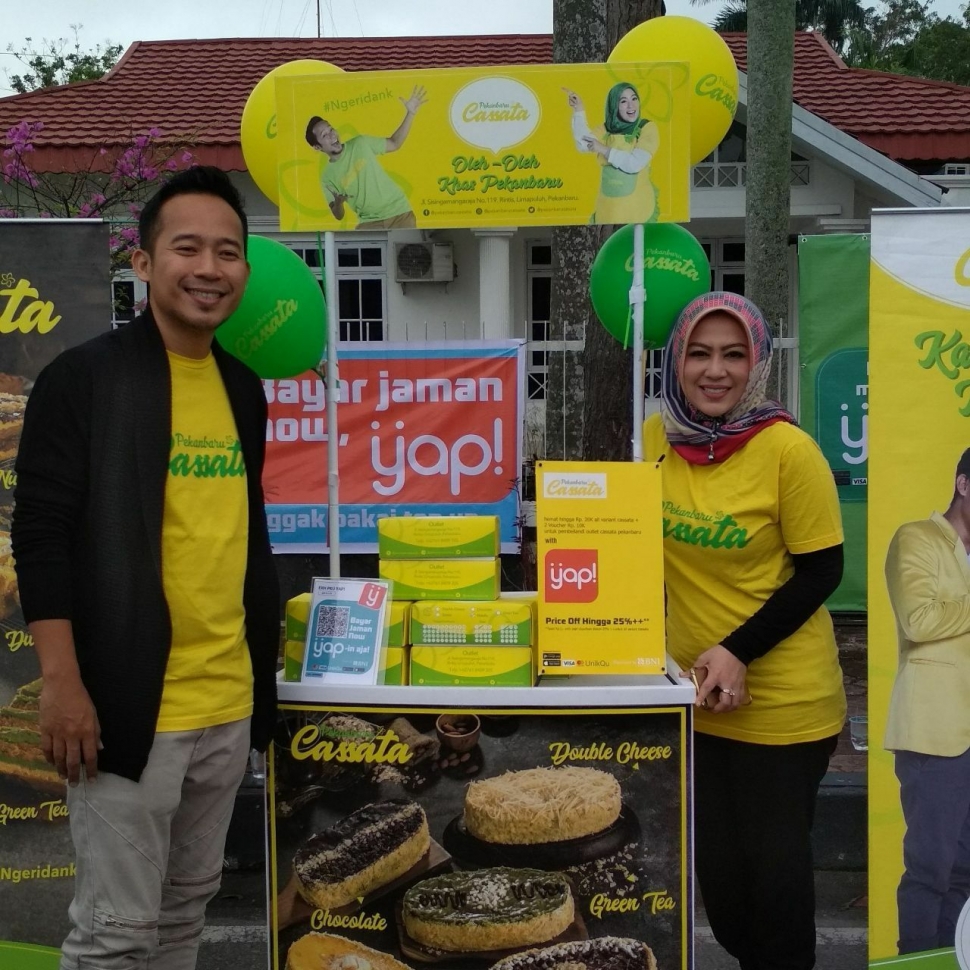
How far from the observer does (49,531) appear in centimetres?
179

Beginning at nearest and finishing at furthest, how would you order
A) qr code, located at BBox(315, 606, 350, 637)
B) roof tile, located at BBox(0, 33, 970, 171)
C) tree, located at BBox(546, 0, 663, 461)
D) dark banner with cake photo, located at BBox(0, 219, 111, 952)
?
qr code, located at BBox(315, 606, 350, 637) < dark banner with cake photo, located at BBox(0, 219, 111, 952) < tree, located at BBox(546, 0, 663, 461) < roof tile, located at BBox(0, 33, 970, 171)

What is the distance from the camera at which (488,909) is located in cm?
227

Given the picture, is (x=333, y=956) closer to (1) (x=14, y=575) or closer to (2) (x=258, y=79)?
(1) (x=14, y=575)

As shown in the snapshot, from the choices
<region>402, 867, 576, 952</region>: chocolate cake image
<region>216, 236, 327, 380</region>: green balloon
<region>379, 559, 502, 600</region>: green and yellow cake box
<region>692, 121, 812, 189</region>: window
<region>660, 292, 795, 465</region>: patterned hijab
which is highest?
<region>692, 121, 812, 189</region>: window

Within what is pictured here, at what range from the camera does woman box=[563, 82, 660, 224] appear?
7.82 ft

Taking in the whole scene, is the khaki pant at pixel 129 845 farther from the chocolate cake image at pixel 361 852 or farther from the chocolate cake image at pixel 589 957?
the chocolate cake image at pixel 589 957

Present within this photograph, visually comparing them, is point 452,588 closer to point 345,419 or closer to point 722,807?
point 722,807

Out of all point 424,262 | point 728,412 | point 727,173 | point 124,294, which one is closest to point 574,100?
point 728,412

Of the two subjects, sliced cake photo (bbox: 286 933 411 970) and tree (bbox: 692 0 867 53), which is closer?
sliced cake photo (bbox: 286 933 411 970)

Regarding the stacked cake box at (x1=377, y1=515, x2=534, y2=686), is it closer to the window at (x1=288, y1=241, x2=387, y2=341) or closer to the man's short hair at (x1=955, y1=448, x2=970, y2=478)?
the man's short hair at (x1=955, y1=448, x2=970, y2=478)

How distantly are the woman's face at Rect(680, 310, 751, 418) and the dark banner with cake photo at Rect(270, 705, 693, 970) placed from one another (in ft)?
2.34

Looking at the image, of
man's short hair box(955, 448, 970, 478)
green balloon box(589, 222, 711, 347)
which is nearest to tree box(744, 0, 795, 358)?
green balloon box(589, 222, 711, 347)

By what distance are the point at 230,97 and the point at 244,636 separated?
440 inches

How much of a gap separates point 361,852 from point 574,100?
1.86 metres
